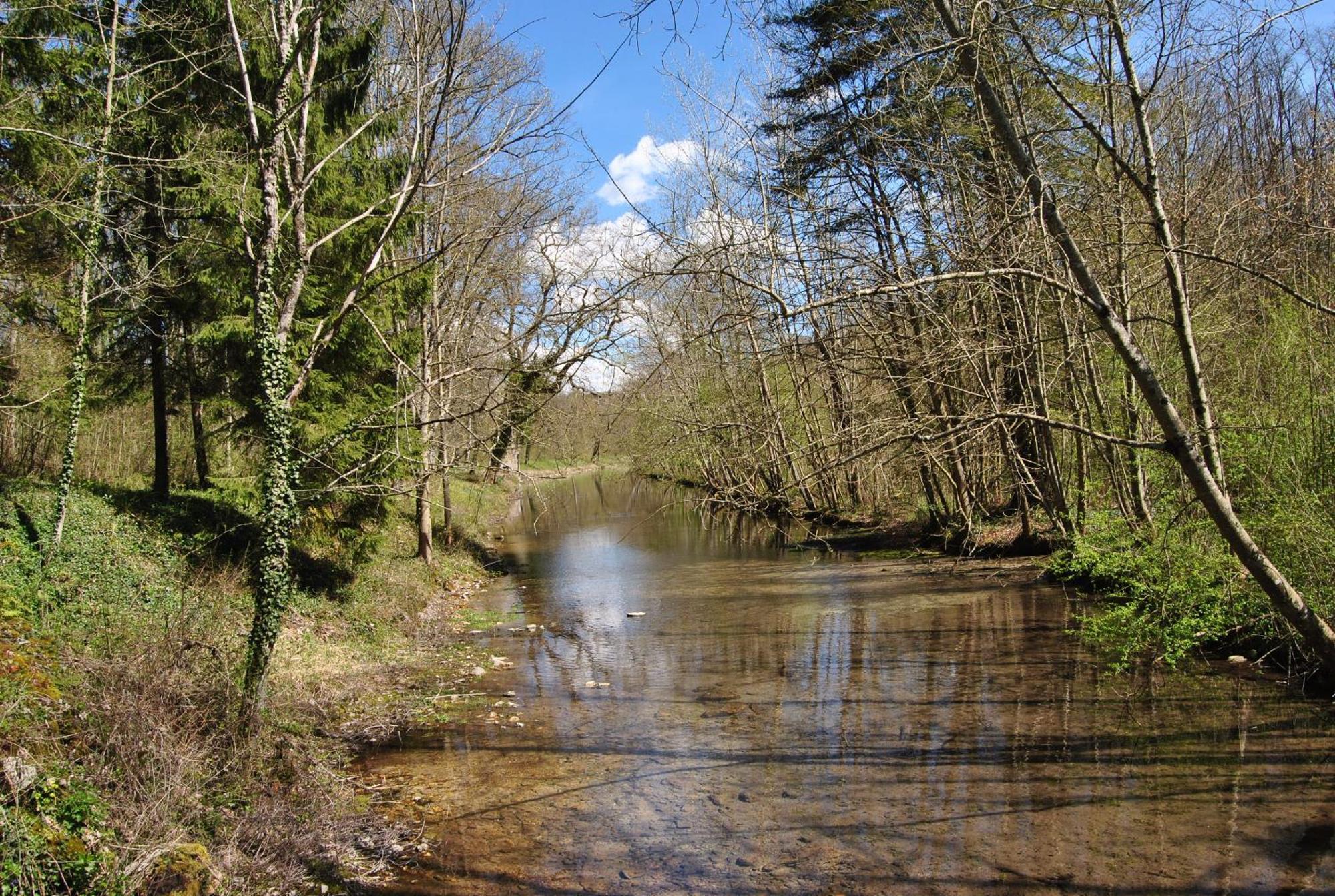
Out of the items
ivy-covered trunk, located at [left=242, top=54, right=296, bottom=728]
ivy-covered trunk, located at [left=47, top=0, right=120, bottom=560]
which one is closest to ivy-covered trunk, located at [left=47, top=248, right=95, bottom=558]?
ivy-covered trunk, located at [left=47, top=0, right=120, bottom=560]

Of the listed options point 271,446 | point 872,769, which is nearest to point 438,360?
point 271,446

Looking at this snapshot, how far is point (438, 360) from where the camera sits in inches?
386

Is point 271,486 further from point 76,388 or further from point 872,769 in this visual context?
point 76,388

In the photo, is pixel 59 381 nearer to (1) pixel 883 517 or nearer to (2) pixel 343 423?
(2) pixel 343 423

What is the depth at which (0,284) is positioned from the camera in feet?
40.3

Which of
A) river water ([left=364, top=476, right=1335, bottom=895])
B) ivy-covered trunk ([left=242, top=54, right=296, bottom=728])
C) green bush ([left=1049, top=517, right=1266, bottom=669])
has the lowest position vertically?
river water ([left=364, top=476, right=1335, bottom=895])

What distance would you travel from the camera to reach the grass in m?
4.20

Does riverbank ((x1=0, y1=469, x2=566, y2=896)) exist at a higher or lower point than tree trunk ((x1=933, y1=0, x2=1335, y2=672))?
lower

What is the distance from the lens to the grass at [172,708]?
13.8 feet

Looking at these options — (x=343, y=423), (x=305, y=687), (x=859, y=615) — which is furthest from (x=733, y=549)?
(x=305, y=687)

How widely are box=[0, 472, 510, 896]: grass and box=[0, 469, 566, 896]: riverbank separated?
15mm

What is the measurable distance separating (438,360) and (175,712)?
5.21 meters

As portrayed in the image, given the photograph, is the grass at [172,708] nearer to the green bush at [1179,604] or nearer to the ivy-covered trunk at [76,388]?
the ivy-covered trunk at [76,388]

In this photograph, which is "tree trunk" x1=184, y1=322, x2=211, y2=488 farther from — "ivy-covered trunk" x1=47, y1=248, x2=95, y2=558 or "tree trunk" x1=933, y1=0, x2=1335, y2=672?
"tree trunk" x1=933, y1=0, x2=1335, y2=672
